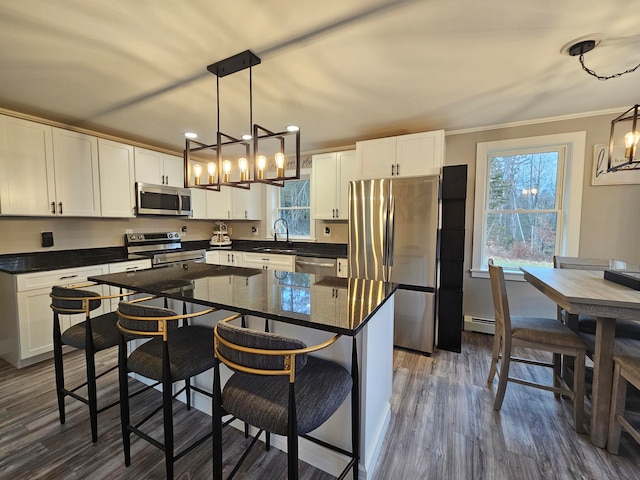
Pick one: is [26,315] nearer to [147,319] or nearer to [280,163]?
[147,319]

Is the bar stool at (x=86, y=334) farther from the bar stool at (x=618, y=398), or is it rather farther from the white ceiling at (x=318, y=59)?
the bar stool at (x=618, y=398)

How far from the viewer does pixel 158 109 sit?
2766 mm

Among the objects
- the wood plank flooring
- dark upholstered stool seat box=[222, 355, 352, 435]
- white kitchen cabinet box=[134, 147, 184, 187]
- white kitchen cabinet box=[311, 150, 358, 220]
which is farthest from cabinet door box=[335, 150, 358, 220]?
dark upholstered stool seat box=[222, 355, 352, 435]

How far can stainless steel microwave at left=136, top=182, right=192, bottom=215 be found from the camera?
11.9ft

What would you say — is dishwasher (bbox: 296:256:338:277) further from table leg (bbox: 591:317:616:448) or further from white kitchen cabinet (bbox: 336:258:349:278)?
table leg (bbox: 591:317:616:448)

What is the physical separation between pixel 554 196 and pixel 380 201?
1.95m

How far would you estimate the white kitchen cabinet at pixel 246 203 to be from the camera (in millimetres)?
4695

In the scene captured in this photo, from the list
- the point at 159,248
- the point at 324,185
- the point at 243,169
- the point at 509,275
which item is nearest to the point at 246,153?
the point at 243,169

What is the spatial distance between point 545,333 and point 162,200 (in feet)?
14.1

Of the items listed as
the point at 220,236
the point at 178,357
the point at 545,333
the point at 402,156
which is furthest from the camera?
the point at 220,236

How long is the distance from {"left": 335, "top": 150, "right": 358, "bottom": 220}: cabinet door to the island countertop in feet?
5.84

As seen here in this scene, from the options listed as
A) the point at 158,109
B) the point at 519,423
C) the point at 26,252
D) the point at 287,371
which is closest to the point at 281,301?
the point at 287,371

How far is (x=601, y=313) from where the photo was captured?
5.06 feet

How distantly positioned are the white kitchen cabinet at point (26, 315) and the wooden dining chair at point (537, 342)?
3.88 meters
